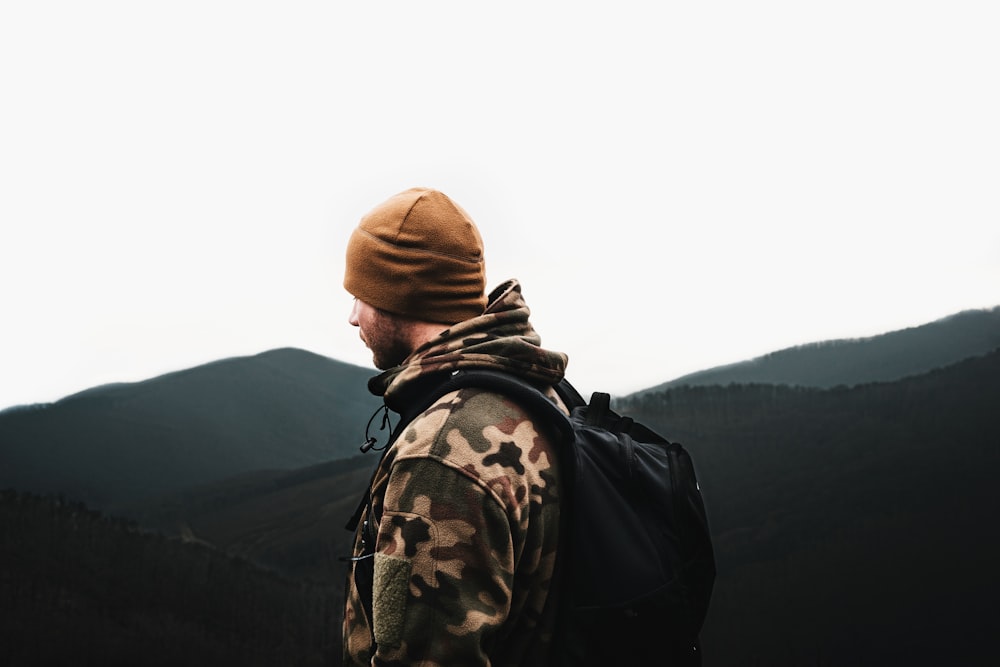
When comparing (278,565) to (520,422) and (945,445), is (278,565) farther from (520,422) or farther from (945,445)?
(520,422)

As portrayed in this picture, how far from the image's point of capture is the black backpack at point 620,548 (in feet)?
11.3

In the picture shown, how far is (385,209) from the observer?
13.0 feet

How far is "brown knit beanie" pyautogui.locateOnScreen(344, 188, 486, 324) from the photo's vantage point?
3.84 m

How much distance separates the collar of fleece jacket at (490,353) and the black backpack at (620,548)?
91 mm

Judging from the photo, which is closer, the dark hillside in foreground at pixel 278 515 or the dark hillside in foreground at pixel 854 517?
the dark hillside in foreground at pixel 854 517

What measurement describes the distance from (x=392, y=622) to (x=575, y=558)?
77 cm

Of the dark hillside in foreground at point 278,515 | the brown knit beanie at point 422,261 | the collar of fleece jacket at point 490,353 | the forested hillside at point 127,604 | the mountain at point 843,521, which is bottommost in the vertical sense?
the dark hillside in foreground at point 278,515

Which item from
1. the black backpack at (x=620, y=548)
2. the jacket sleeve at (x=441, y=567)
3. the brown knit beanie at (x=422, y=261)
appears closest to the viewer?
the jacket sleeve at (x=441, y=567)

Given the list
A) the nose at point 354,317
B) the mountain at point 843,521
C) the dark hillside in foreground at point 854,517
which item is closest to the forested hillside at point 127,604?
the mountain at point 843,521

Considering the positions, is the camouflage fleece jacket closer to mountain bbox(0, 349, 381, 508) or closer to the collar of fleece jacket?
the collar of fleece jacket

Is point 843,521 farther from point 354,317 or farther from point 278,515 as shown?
point 278,515

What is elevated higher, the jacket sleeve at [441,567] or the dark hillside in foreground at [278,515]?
the jacket sleeve at [441,567]

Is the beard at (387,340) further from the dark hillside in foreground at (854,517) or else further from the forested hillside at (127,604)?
the dark hillside in foreground at (854,517)

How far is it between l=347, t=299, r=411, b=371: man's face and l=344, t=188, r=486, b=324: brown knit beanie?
6 centimetres
